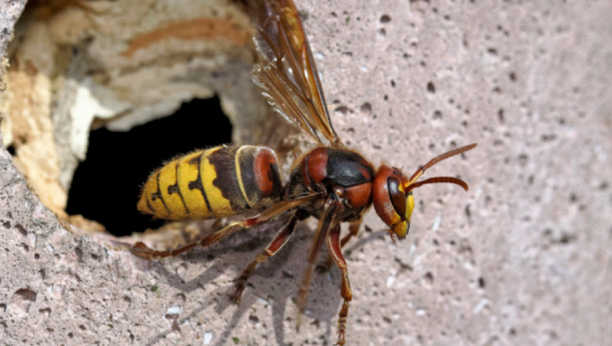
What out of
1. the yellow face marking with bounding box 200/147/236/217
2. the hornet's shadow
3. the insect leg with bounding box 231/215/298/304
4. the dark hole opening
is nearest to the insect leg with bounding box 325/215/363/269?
the hornet's shadow

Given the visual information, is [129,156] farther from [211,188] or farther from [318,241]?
[318,241]

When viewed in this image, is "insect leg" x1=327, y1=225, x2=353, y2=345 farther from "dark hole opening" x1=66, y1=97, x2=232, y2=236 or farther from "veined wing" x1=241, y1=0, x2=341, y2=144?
"dark hole opening" x1=66, y1=97, x2=232, y2=236

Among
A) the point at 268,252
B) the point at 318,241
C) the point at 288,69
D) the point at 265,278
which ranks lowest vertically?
the point at 265,278

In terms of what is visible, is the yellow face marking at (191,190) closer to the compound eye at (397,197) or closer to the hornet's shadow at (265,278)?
the hornet's shadow at (265,278)

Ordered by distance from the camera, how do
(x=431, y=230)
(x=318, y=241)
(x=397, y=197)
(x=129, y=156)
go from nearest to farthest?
1. (x=318, y=241)
2. (x=397, y=197)
3. (x=431, y=230)
4. (x=129, y=156)

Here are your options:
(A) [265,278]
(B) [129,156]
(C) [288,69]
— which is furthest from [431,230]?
(B) [129,156]

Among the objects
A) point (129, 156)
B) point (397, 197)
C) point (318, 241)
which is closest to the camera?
point (318, 241)
